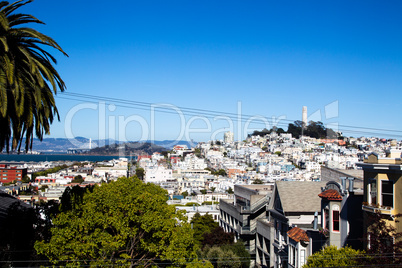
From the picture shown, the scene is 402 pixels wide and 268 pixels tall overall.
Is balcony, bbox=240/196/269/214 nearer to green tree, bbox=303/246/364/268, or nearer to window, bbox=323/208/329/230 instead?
window, bbox=323/208/329/230

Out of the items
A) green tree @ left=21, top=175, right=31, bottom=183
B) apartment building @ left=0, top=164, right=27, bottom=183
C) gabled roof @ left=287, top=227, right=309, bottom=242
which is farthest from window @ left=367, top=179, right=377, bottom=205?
apartment building @ left=0, top=164, right=27, bottom=183

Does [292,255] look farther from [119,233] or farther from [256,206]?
[256,206]

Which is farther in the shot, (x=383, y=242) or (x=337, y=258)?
(x=337, y=258)

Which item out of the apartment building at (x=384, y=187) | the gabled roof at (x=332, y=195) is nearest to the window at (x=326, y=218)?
the gabled roof at (x=332, y=195)

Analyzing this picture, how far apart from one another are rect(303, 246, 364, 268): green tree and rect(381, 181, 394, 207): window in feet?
5.90

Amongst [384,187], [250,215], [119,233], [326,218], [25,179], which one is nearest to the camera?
[384,187]

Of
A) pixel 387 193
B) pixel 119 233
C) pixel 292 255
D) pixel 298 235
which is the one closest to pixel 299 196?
pixel 292 255

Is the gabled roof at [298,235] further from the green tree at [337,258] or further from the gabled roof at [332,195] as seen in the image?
the green tree at [337,258]

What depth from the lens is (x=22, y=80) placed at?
28.0 ft

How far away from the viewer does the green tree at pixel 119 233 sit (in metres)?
13.9

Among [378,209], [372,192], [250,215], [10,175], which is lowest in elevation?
[10,175]

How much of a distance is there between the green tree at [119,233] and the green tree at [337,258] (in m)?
5.04

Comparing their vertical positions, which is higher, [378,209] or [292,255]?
[378,209]

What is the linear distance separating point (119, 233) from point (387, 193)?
973cm
